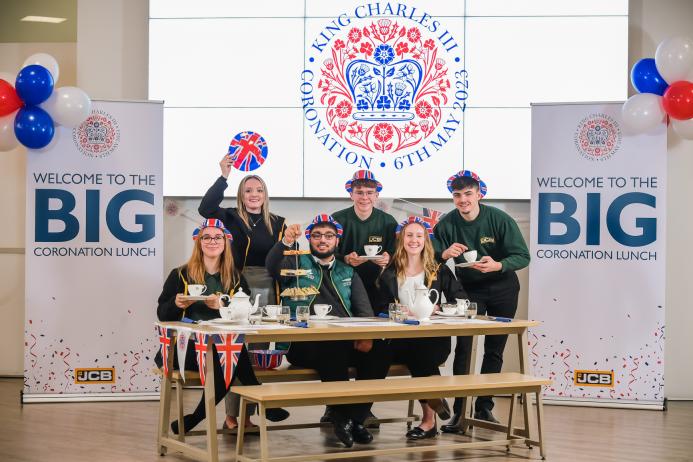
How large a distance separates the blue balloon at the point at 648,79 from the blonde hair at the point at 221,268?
9.91 ft

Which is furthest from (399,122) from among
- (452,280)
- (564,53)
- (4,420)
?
(4,420)

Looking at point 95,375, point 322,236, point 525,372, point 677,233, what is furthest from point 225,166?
point 677,233

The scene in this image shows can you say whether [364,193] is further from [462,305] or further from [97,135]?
[97,135]

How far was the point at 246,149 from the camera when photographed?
6641 millimetres

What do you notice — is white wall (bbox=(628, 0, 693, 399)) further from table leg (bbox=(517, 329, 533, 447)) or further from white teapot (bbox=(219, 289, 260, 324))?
white teapot (bbox=(219, 289, 260, 324))

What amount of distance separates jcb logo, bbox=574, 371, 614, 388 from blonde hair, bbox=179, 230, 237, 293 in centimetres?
268

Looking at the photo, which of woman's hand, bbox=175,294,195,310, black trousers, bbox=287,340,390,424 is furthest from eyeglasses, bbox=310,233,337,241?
woman's hand, bbox=175,294,195,310

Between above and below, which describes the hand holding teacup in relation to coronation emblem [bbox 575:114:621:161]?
below

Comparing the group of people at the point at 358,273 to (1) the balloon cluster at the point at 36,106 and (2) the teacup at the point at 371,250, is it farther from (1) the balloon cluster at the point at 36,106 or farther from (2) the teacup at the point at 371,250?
(1) the balloon cluster at the point at 36,106

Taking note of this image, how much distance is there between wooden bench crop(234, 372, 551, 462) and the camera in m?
4.22

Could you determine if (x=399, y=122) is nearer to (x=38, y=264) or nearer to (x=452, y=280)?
(x=452, y=280)

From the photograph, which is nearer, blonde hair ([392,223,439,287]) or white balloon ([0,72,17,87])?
blonde hair ([392,223,439,287])

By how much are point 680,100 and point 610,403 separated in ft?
6.72

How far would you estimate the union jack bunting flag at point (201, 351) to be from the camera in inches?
175
